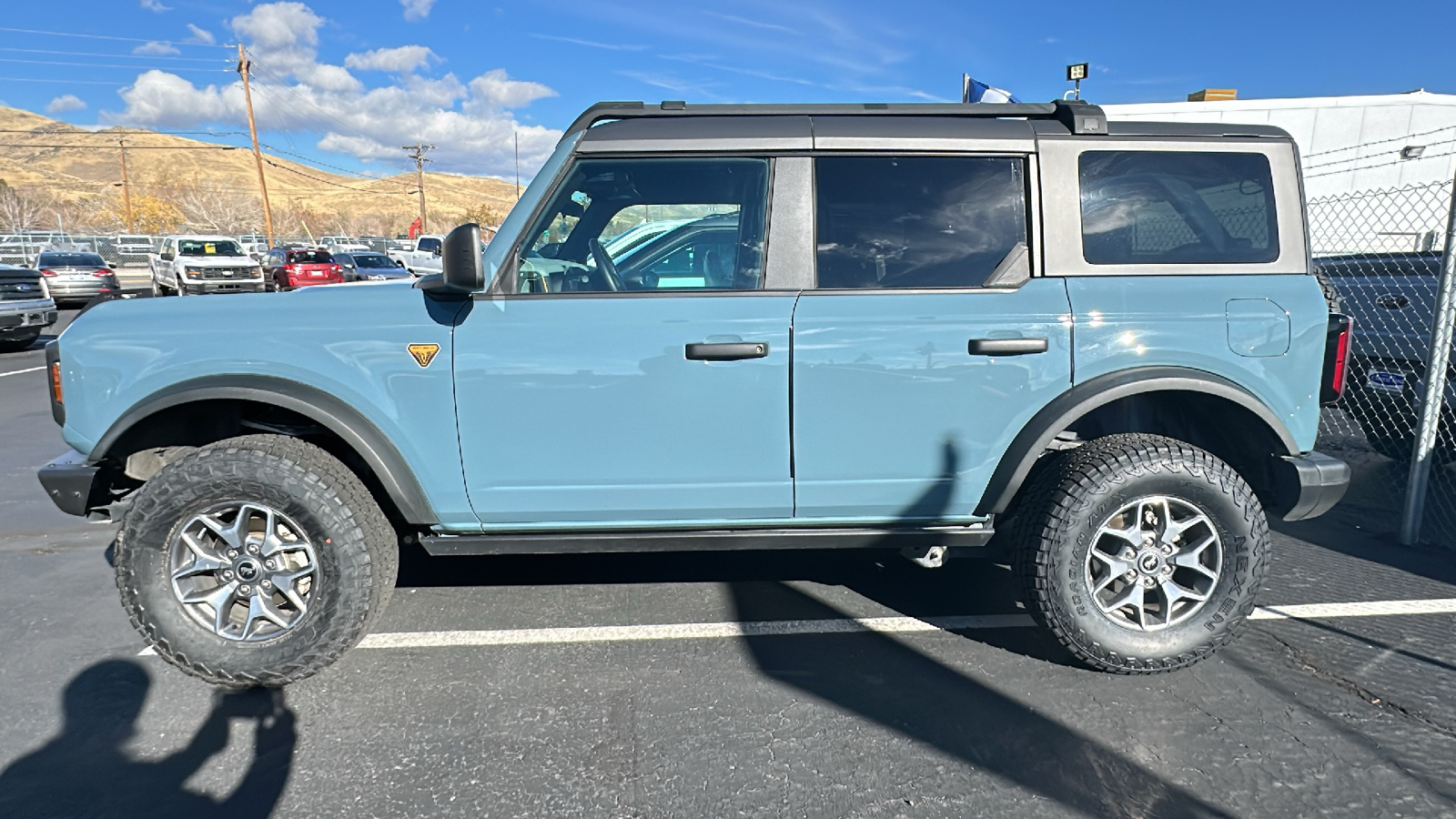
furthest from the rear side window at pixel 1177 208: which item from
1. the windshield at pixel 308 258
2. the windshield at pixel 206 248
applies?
the windshield at pixel 308 258

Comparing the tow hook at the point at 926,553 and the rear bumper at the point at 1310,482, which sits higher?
the rear bumper at the point at 1310,482

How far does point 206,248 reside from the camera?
2066 cm

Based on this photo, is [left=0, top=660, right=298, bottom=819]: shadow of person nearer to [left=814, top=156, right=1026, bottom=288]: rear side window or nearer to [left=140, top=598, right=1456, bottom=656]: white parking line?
[left=140, top=598, right=1456, bottom=656]: white parking line

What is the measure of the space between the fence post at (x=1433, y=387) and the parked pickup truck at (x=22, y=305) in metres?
16.1

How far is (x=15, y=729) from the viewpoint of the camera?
8.58 feet

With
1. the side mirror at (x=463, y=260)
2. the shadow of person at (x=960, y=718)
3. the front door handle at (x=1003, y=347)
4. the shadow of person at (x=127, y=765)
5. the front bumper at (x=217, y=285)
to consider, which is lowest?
the shadow of person at (x=960, y=718)

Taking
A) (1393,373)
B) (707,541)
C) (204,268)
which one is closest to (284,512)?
(707,541)

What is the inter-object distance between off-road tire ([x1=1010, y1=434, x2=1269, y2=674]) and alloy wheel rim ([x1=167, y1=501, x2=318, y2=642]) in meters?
2.68

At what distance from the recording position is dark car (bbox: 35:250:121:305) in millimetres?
17719

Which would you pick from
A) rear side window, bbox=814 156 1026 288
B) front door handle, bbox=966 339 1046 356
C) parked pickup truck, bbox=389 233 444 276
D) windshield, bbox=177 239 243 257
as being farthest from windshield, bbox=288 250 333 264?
front door handle, bbox=966 339 1046 356

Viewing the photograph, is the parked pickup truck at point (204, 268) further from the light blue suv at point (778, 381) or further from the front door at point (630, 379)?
the front door at point (630, 379)

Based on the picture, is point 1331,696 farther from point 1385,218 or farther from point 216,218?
point 216,218

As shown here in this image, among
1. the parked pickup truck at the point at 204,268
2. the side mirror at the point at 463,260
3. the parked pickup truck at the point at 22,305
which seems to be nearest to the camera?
the side mirror at the point at 463,260

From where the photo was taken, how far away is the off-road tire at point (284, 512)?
275cm
